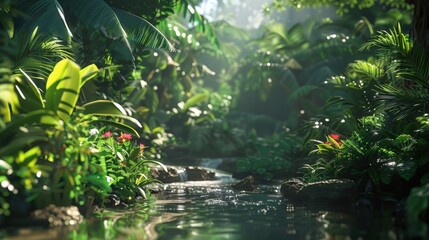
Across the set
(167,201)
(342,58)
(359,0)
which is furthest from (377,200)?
(342,58)

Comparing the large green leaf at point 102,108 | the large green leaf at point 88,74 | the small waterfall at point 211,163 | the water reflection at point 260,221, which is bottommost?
the water reflection at point 260,221

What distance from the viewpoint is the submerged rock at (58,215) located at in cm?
608

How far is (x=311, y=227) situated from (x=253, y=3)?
56.1 metres

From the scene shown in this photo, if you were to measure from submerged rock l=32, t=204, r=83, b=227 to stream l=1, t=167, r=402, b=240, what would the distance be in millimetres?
155

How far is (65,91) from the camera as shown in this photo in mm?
7301

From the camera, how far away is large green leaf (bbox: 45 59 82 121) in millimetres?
7301

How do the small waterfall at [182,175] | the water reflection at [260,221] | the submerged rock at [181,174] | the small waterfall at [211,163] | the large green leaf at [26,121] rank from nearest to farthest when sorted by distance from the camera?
the water reflection at [260,221], the large green leaf at [26,121], the submerged rock at [181,174], the small waterfall at [182,175], the small waterfall at [211,163]

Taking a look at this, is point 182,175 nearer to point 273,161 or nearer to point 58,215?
point 273,161

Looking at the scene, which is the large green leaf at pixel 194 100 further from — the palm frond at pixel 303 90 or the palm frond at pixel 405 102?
the palm frond at pixel 405 102

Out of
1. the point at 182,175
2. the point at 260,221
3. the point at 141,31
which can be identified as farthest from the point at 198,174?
the point at 260,221

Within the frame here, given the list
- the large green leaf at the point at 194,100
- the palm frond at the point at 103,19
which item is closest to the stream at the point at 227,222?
the palm frond at the point at 103,19

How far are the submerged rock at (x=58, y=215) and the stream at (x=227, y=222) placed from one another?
155mm

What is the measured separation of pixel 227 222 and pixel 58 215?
2.15m

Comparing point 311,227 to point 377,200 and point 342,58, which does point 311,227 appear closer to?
point 377,200
